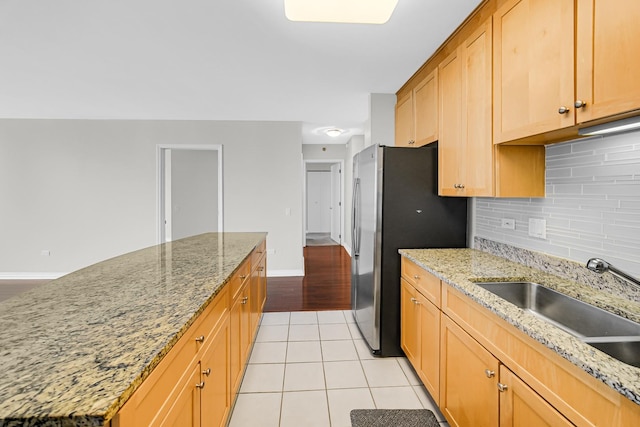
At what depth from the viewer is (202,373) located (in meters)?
1.23

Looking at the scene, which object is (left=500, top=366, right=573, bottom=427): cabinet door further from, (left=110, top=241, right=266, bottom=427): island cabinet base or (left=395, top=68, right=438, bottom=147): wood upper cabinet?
(left=395, top=68, right=438, bottom=147): wood upper cabinet

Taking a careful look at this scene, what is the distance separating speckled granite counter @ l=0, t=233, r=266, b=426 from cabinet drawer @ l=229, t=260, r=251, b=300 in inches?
4.9

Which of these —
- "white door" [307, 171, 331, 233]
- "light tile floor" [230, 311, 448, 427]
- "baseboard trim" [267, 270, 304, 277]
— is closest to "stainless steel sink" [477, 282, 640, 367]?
"light tile floor" [230, 311, 448, 427]

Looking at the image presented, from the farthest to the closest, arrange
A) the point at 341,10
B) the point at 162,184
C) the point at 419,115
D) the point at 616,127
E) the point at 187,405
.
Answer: the point at 162,184, the point at 419,115, the point at 341,10, the point at 616,127, the point at 187,405

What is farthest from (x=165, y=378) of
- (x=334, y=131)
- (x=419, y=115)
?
(x=334, y=131)

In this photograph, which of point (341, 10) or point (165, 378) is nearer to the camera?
point (165, 378)

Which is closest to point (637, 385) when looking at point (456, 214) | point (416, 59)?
point (456, 214)

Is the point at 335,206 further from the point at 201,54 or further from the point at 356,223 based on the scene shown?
the point at 201,54

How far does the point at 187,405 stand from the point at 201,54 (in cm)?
261

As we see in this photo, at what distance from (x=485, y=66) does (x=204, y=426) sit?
228 cm

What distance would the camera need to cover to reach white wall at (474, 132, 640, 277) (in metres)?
1.36

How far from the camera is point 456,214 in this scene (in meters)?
2.56

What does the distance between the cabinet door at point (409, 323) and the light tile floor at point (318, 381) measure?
18 cm

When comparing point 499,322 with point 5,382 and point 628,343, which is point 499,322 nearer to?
point 628,343
